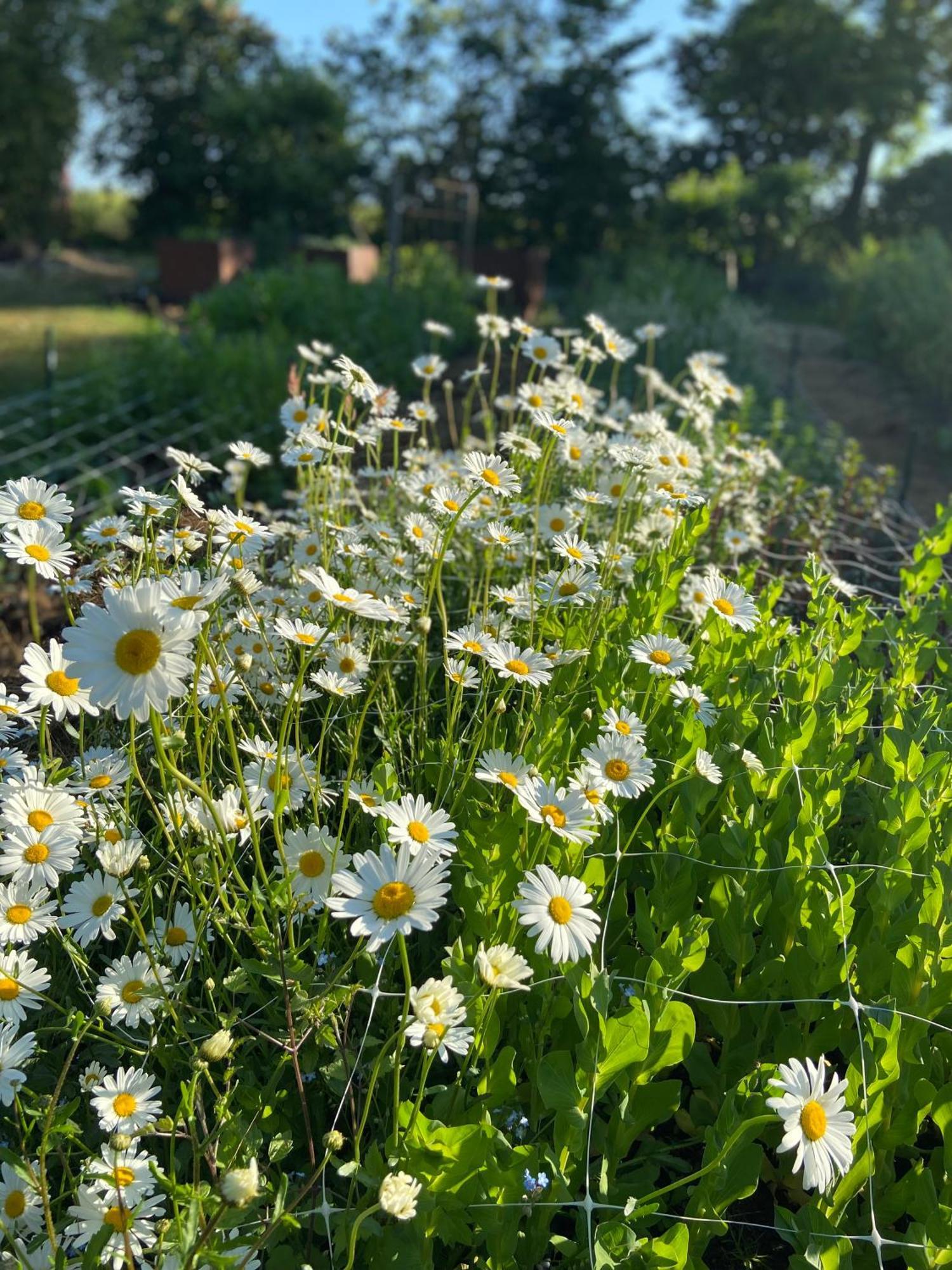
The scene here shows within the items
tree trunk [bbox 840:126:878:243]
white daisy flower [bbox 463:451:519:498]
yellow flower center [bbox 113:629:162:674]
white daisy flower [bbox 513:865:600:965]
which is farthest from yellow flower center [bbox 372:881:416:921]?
tree trunk [bbox 840:126:878:243]

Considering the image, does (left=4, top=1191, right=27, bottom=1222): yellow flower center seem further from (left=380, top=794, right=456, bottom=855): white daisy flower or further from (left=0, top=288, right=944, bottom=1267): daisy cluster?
(left=380, top=794, right=456, bottom=855): white daisy flower

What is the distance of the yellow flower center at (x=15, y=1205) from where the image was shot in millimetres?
1135

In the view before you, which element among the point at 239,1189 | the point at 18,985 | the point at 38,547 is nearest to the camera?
the point at 239,1189

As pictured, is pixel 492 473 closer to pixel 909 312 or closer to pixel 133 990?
pixel 133 990

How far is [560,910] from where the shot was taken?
117cm

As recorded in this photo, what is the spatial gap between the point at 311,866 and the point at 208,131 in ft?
62.1

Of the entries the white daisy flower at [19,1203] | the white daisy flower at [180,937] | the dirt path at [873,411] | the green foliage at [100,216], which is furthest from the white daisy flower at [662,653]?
the green foliage at [100,216]

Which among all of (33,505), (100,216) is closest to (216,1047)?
(33,505)

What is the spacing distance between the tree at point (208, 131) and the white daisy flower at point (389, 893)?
14.8m

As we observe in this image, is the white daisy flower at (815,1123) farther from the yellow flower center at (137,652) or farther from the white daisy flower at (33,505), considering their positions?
the white daisy flower at (33,505)

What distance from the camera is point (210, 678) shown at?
1585 millimetres

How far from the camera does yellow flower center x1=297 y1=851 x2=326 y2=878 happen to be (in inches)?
53.9

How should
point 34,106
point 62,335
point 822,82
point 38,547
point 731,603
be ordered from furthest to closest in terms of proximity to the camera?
point 822,82
point 34,106
point 62,335
point 731,603
point 38,547

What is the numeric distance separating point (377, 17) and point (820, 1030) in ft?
77.6
